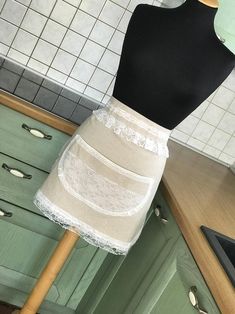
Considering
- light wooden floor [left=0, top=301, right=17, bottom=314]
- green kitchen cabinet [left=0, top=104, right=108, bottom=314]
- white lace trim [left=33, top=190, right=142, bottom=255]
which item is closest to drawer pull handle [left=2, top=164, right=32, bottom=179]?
green kitchen cabinet [left=0, top=104, right=108, bottom=314]

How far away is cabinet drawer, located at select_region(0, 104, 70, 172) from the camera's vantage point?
154 centimetres

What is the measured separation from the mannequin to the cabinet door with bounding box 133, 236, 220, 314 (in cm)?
39

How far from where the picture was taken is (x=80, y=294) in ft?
6.05

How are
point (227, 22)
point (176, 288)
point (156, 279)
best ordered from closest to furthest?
point (176, 288) → point (156, 279) → point (227, 22)

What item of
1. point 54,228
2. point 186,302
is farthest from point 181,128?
point 186,302

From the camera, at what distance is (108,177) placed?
129 centimetres

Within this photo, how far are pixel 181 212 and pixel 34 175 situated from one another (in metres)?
0.64

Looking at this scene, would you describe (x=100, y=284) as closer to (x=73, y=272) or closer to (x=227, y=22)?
(x=73, y=272)

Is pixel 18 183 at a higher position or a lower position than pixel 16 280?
higher

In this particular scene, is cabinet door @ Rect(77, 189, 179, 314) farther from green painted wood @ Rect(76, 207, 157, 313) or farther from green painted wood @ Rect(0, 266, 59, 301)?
green painted wood @ Rect(0, 266, 59, 301)

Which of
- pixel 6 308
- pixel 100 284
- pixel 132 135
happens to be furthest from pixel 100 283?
pixel 132 135

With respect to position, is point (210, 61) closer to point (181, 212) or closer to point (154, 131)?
point (154, 131)

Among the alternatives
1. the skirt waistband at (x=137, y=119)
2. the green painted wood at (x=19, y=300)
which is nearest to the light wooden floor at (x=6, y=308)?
the green painted wood at (x=19, y=300)

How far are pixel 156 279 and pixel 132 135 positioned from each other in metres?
0.42
